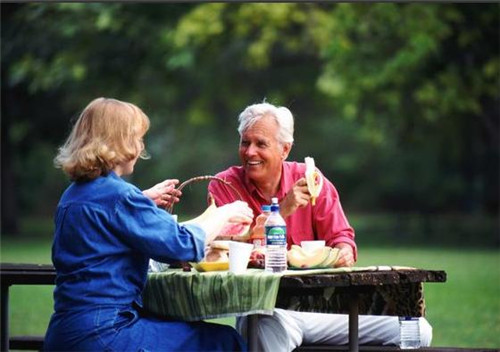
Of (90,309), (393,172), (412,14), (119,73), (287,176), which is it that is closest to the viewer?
(90,309)

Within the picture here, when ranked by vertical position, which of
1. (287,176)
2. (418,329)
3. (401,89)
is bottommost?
(418,329)

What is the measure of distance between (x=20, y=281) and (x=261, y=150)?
1.55 m

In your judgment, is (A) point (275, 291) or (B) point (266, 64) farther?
(B) point (266, 64)

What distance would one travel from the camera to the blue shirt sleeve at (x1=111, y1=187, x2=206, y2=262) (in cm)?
493

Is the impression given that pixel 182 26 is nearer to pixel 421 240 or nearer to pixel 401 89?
pixel 401 89

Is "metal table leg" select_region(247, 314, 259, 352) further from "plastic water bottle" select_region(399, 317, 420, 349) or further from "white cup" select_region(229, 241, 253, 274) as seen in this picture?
"plastic water bottle" select_region(399, 317, 420, 349)

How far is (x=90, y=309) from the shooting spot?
4.92 metres

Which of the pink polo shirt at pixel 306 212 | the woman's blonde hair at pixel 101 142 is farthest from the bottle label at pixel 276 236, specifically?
the pink polo shirt at pixel 306 212

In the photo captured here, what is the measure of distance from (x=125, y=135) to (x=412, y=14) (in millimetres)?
21375

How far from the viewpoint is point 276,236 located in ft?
17.3

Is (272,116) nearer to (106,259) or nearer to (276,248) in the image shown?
(276,248)

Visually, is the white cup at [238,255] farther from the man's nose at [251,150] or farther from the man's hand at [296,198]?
the man's nose at [251,150]

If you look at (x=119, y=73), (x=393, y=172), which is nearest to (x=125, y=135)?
(x=119, y=73)

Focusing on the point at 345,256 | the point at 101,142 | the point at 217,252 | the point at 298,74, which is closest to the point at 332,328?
the point at 345,256
